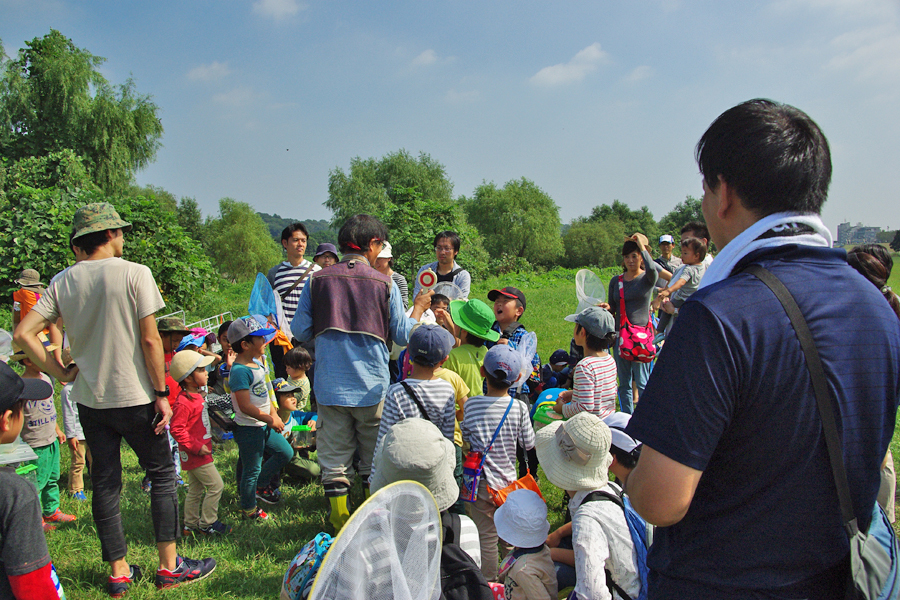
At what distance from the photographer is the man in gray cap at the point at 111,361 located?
9.42 feet

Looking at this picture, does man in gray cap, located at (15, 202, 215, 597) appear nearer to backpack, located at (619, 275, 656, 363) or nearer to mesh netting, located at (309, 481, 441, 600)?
mesh netting, located at (309, 481, 441, 600)

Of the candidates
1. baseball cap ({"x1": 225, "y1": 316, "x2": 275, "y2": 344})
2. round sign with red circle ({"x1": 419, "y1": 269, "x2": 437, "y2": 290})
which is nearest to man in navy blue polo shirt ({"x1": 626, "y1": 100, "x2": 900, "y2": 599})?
baseball cap ({"x1": 225, "y1": 316, "x2": 275, "y2": 344})

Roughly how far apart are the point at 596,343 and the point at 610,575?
6.28 ft

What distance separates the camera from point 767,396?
3.59 ft

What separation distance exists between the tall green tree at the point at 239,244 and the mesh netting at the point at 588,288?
129 ft

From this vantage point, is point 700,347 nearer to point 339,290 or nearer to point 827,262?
point 827,262

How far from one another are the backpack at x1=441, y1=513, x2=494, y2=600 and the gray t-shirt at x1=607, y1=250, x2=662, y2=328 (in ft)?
13.0

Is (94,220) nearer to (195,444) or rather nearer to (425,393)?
(195,444)

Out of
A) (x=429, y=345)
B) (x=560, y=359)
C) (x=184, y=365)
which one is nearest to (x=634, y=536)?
(x=429, y=345)

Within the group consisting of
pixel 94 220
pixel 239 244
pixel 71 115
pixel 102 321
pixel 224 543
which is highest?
pixel 71 115

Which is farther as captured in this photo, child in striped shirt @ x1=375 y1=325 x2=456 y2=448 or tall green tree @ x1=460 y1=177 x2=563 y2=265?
tall green tree @ x1=460 y1=177 x2=563 y2=265

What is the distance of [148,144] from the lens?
2131 centimetres

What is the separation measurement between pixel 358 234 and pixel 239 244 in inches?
1719

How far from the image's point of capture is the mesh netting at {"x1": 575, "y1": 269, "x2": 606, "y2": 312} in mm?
6266
